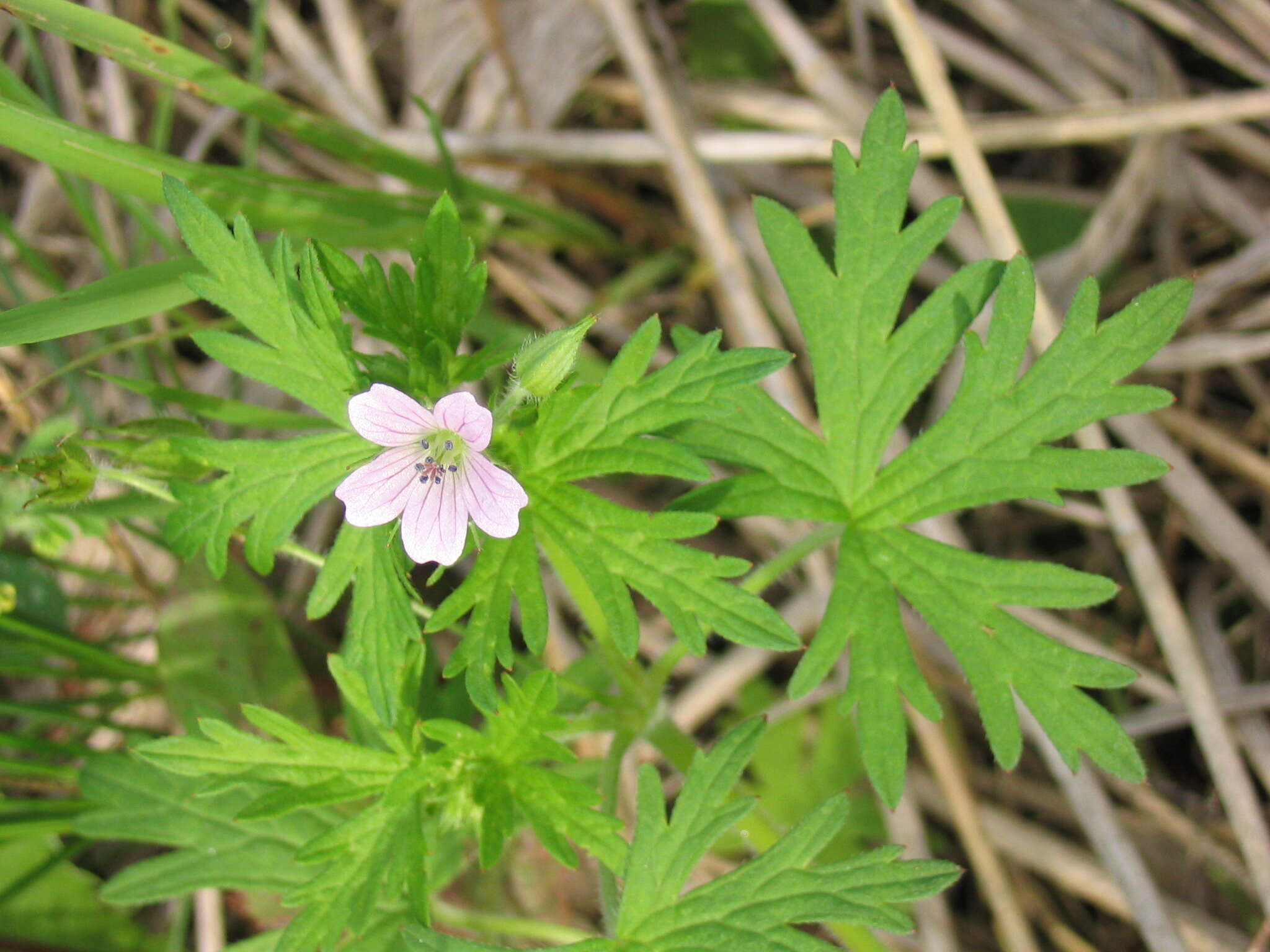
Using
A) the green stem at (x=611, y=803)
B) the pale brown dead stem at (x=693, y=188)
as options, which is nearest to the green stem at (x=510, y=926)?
the green stem at (x=611, y=803)

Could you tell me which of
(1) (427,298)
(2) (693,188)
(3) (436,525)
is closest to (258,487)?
(3) (436,525)

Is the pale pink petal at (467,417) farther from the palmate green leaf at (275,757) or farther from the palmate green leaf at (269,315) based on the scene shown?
the palmate green leaf at (275,757)

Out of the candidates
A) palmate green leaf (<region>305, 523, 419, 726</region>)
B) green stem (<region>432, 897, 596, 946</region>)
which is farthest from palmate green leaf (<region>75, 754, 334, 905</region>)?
palmate green leaf (<region>305, 523, 419, 726</region>)

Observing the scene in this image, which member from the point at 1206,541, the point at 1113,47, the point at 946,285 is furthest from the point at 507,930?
the point at 1113,47

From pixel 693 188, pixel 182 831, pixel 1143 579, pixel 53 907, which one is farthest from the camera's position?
pixel 693 188

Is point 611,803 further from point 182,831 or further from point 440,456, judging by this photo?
point 182,831

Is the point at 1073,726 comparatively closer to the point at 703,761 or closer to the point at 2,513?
the point at 703,761

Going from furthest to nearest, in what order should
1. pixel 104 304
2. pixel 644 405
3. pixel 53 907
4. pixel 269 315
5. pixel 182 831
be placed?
pixel 53 907
pixel 182 831
pixel 104 304
pixel 269 315
pixel 644 405
